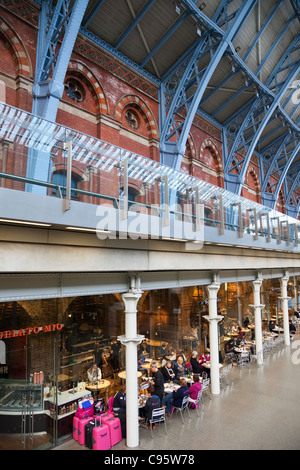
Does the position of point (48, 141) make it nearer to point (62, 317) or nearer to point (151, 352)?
point (62, 317)

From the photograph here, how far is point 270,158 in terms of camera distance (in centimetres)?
2503

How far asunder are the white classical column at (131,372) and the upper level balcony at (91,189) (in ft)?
5.41

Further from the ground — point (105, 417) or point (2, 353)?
point (2, 353)

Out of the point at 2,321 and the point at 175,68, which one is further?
the point at 175,68

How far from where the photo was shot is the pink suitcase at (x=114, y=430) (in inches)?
253

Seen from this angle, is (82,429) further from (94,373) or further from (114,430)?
(94,373)

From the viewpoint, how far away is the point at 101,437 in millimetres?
6203

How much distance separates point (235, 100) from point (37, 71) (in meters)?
13.0

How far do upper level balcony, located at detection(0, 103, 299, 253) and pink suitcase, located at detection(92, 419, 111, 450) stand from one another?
405cm

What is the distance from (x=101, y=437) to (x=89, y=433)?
12.2 inches

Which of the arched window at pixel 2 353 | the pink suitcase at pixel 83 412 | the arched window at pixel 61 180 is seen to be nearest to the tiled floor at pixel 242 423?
the pink suitcase at pixel 83 412

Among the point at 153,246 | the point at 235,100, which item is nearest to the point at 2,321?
the point at 153,246

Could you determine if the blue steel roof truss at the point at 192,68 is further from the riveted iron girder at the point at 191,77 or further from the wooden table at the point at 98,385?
the wooden table at the point at 98,385

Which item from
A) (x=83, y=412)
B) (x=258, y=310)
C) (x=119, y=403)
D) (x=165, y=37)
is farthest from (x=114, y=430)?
(x=165, y=37)
